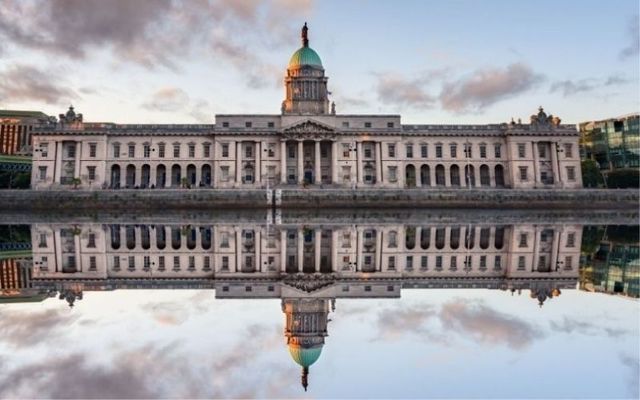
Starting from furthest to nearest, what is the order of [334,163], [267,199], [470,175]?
[470,175] < [334,163] < [267,199]

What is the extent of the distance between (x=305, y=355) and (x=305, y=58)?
98.7 metres

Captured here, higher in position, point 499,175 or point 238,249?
point 499,175

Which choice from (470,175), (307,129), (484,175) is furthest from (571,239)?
(484,175)

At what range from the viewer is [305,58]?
105m

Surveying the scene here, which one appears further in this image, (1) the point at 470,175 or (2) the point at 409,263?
(1) the point at 470,175

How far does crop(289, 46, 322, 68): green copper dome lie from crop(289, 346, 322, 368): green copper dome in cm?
9706

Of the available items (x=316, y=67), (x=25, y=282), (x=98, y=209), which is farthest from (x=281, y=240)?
(x=316, y=67)

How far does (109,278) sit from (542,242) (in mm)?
22332

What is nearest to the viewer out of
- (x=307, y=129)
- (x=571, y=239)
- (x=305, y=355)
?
(x=305, y=355)

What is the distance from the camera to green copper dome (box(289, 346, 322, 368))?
996cm

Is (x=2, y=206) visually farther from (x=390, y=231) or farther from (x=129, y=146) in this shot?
(x=390, y=231)

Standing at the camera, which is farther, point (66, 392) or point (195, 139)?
point (195, 139)

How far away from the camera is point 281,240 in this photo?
3409 centimetres

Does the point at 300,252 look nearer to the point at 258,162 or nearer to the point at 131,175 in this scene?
the point at 258,162
